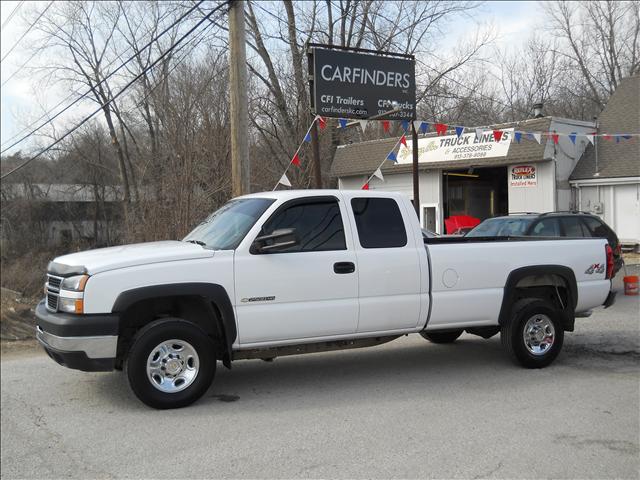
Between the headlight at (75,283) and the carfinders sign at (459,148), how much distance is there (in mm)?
16180

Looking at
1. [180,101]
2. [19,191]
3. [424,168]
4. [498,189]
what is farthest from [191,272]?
[19,191]

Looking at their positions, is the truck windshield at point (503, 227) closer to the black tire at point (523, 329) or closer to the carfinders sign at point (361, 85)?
the carfinders sign at point (361, 85)

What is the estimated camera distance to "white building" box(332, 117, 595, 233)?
19406mm

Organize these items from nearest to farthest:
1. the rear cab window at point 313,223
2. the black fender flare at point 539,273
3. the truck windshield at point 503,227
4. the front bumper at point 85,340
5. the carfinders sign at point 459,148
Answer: the front bumper at point 85,340 < the rear cab window at point 313,223 < the black fender flare at point 539,273 < the truck windshield at point 503,227 < the carfinders sign at point 459,148

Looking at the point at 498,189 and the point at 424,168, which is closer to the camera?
the point at 424,168

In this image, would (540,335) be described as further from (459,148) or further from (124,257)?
(459,148)

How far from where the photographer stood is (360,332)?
238 inches

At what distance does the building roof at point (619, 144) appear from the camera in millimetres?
19172

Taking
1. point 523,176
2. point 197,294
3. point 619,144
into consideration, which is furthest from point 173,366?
point 619,144

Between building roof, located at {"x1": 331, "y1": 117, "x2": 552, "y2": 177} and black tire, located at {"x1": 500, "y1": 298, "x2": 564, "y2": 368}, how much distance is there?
1309 centimetres

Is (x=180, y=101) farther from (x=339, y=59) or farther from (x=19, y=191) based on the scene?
(x=19, y=191)

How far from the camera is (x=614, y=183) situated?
63.0ft

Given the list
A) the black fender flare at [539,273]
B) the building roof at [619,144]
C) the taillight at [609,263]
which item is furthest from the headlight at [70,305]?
the building roof at [619,144]

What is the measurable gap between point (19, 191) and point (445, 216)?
23346 millimetres
